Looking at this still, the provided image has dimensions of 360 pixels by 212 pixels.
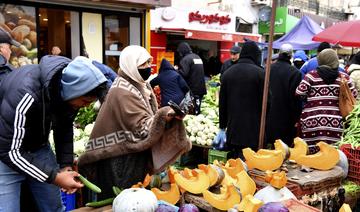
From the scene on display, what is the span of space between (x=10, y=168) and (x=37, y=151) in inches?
8.0

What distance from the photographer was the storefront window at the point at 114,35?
962 cm

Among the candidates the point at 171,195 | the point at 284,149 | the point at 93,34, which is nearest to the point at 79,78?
the point at 171,195

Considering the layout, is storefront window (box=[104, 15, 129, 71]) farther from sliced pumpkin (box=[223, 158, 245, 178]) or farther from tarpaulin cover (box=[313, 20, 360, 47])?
sliced pumpkin (box=[223, 158, 245, 178])

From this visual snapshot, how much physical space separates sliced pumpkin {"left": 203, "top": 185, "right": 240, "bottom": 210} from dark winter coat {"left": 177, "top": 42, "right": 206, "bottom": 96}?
5580mm

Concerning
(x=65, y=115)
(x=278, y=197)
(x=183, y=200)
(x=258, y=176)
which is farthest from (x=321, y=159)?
(x=65, y=115)

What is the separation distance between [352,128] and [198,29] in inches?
382

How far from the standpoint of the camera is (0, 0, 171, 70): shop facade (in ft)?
26.2

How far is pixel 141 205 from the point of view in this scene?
6.68 ft

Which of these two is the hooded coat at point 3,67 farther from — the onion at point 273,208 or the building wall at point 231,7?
the building wall at point 231,7

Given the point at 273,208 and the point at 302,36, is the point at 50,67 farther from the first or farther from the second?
the point at 302,36

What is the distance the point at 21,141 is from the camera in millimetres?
2088

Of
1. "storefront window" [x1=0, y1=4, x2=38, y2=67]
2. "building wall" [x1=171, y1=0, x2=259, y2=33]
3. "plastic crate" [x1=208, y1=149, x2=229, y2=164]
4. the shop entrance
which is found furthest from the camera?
"building wall" [x1=171, y1=0, x2=259, y2=33]

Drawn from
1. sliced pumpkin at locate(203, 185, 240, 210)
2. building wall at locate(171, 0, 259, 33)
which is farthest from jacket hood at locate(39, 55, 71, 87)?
building wall at locate(171, 0, 259, 33)

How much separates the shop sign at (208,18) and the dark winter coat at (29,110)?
12.8 meters
